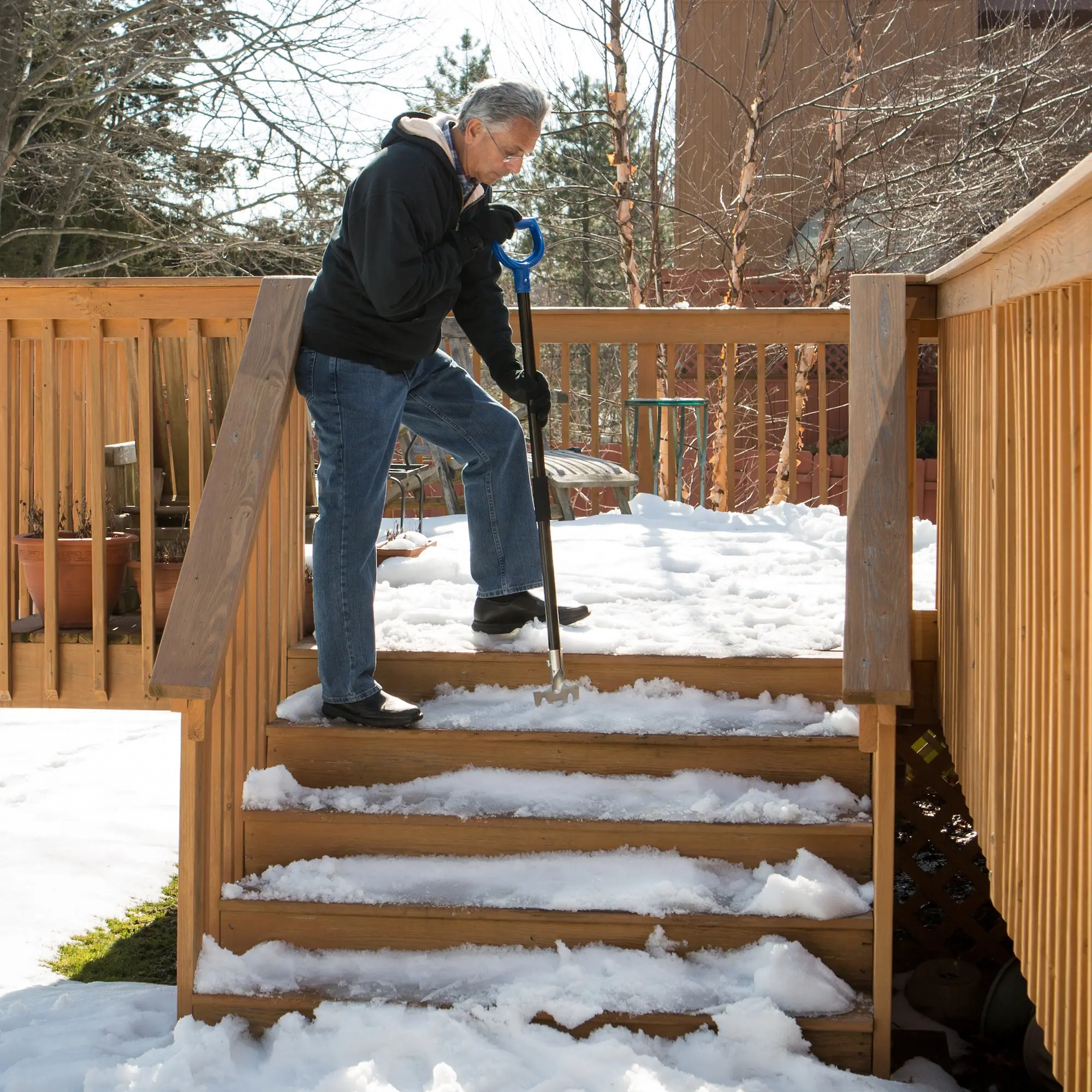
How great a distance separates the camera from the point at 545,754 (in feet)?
10.4

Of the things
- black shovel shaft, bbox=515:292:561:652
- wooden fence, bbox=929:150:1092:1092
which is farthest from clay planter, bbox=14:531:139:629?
wooden fence, bbox=929:150:1092:1092

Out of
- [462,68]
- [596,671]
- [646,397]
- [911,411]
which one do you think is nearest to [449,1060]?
[596,671]

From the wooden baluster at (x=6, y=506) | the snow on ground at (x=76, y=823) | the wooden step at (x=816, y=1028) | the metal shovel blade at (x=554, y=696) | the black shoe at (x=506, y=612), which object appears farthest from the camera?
the snow on ground at (x=76, y=823)

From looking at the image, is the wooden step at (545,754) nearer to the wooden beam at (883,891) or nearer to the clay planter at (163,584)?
the wooden beam at (883,891)

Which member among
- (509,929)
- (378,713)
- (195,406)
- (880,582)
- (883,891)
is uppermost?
(195,406)

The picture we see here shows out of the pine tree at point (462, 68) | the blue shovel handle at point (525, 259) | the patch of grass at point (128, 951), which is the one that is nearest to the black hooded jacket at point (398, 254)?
the blue shovel handle at point (525, 259)

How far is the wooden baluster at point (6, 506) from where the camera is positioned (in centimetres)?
409

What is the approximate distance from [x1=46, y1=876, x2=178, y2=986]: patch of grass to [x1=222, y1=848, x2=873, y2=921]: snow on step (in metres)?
A: 1.24

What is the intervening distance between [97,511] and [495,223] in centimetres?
181

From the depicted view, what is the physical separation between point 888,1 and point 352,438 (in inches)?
382

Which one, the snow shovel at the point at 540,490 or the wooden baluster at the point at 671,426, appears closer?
the snow shovel at the point at 540,490

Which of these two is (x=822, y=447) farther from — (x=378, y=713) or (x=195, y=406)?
(x=378, y=713)

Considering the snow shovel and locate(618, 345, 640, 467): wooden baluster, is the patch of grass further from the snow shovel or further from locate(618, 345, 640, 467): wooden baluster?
locate(618, 345, 640, 467): wooden baluster

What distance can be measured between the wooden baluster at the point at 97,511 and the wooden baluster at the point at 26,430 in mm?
302
